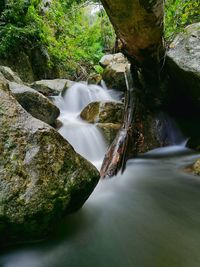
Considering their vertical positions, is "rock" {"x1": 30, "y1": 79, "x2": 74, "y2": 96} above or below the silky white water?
above

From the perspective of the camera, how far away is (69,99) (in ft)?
25.2

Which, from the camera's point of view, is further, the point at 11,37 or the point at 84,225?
the point at 11,37

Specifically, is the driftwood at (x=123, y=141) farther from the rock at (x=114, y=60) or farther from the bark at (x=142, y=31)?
the rock at (x=114, y=60)

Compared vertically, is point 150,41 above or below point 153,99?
above

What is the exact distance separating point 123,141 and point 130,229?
1.93 m

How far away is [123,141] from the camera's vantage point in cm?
409

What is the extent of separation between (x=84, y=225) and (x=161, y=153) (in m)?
3.12

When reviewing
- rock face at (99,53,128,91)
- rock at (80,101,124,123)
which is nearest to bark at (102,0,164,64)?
rock at (80,101,124,123)

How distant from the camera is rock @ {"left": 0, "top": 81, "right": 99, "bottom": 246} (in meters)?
1.79

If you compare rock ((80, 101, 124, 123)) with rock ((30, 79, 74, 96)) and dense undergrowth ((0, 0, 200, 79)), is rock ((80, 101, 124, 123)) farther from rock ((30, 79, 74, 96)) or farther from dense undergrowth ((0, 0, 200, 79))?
dense undergrowth ((0, 0, 200, 79))

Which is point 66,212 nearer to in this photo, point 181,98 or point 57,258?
point 57,258

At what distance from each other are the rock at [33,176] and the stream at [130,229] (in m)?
0.18

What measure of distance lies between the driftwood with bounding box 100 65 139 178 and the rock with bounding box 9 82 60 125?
5.12 feet

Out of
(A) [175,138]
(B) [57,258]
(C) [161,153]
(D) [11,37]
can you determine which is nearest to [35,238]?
(B) [57,258]
